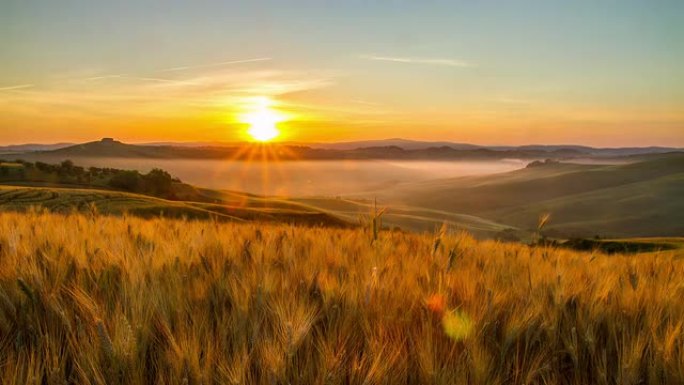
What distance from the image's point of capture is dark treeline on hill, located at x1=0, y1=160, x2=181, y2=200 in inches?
2328

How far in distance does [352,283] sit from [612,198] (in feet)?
536

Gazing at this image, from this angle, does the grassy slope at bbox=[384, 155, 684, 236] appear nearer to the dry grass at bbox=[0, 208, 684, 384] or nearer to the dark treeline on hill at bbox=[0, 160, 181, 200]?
the dark treeline on hill at bbox=[0, 160, 181, 200]

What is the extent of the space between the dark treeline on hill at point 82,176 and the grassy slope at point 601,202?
190 feet

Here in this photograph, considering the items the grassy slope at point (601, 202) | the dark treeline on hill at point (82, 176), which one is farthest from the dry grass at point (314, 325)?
the grassy slope at point (601, 202)

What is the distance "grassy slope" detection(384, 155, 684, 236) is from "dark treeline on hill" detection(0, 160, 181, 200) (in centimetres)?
5786

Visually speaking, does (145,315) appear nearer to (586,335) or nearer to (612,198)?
(586,335)

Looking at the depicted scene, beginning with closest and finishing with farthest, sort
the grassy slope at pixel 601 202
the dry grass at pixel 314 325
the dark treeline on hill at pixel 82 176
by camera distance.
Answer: the dry grass at pixel 314 325 → the dark treeline on hill at pixel 82 176 → the grassy slope at pixel 601 202

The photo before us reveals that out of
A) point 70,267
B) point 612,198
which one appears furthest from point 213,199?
point 612,198

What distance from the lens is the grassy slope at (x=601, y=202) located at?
116500 millimetres

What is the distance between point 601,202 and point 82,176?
140m

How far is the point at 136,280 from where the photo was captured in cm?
191

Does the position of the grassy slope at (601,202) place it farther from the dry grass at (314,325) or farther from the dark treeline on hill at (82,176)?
the dry grass at (314,325)

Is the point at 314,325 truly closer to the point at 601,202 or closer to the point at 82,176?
the point at 82,176

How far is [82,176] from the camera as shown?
60.8 metres
